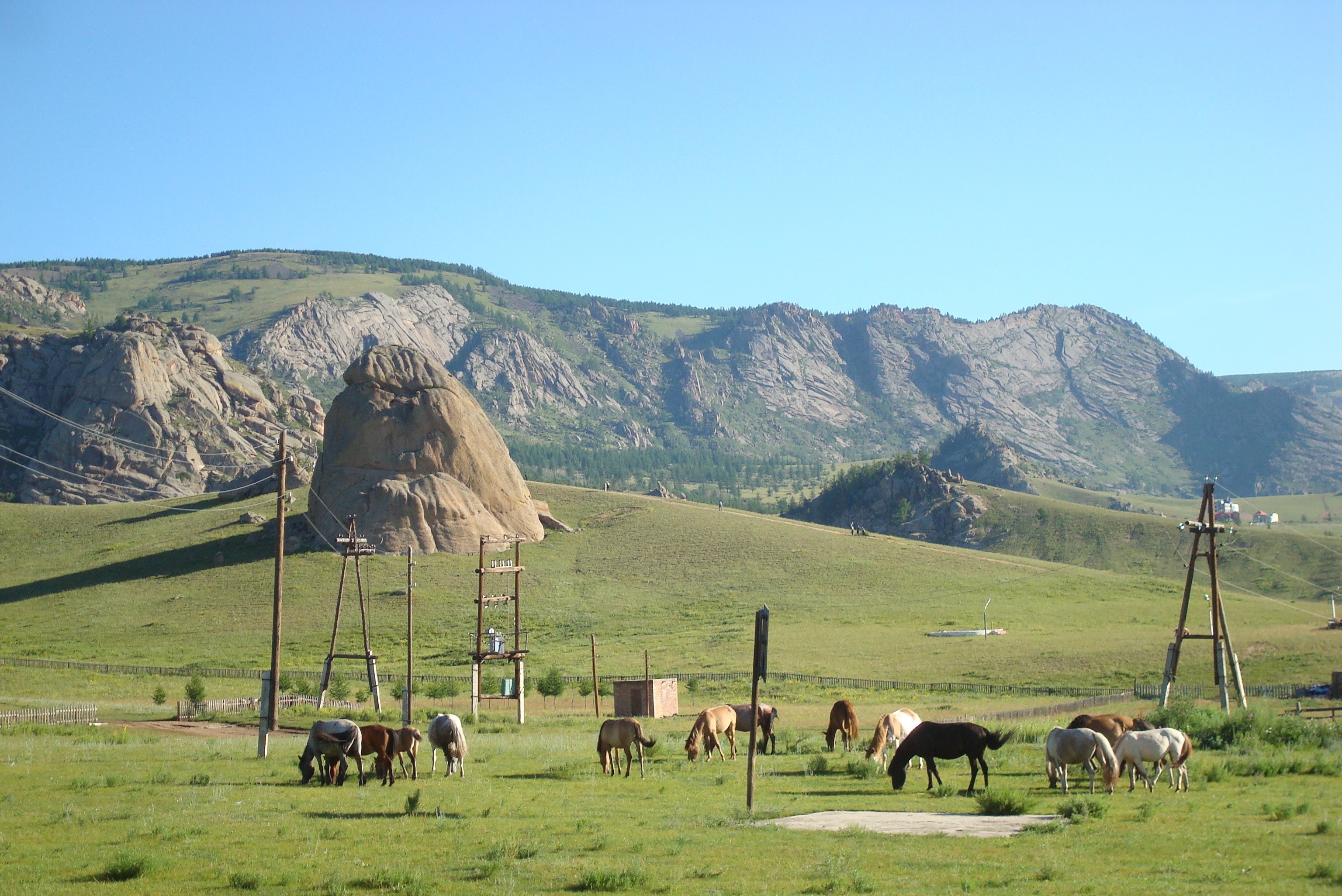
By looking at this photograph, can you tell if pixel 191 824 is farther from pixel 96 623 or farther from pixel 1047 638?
Answer: pixel 96 623

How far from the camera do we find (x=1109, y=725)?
2309 cm

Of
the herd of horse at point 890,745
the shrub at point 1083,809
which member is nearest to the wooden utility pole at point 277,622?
the herd of horse at point 890,745

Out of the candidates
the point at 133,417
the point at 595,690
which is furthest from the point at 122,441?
the point at 595,690

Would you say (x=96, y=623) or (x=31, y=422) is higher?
(x=31, y=422)

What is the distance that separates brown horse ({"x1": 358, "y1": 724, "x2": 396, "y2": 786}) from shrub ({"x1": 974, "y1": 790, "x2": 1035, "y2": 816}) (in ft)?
41.0

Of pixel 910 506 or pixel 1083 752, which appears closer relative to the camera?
pixel 1083 752

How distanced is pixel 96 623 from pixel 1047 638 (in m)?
67.0

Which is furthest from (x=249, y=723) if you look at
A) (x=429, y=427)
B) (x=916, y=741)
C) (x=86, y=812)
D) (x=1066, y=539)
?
(x=1066, y=539)

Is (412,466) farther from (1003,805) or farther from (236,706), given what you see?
(1003,805)

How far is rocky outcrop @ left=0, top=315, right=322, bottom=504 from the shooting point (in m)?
157

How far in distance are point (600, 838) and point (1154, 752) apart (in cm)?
1084

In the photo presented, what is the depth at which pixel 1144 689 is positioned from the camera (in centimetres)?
5106

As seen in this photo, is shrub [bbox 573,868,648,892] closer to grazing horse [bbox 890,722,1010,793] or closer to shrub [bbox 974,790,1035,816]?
shrub [bbox 974,790,1035,816]

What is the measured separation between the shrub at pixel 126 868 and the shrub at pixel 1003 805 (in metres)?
12.9
